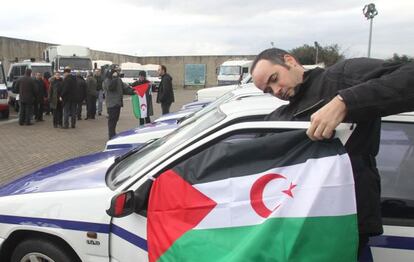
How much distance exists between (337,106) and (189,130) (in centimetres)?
164

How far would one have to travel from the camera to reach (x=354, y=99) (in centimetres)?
201

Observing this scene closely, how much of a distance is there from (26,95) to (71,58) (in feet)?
29.8

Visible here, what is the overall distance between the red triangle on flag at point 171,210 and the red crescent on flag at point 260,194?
0.21 m

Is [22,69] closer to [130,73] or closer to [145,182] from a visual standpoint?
[130,73]

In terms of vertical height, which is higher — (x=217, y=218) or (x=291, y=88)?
(x=291, y=88)

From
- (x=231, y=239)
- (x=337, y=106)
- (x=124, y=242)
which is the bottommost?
(x=124, y=242)

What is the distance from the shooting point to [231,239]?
2209 mm

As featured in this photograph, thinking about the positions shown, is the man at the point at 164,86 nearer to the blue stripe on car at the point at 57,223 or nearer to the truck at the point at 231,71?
the blue stripe on car at the point at 57,223

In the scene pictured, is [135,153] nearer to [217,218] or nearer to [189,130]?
[189,130]

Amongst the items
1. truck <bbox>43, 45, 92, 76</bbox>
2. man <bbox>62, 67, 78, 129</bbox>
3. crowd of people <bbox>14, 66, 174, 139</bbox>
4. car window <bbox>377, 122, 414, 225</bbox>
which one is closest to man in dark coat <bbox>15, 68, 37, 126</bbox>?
crowd of people <bbox>14, 66, 174, 139</bbox>

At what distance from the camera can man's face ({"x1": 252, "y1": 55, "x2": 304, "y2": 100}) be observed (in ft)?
7.93

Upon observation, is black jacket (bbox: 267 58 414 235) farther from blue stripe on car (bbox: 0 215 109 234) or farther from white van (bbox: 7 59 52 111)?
white van (bbox: 7 59 52 111)

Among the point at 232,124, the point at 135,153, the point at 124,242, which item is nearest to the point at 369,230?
the point at 232,124

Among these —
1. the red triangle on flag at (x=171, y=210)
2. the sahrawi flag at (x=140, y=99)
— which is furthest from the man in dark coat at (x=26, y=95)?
the red triangle on flag at (x=171, y=210)
